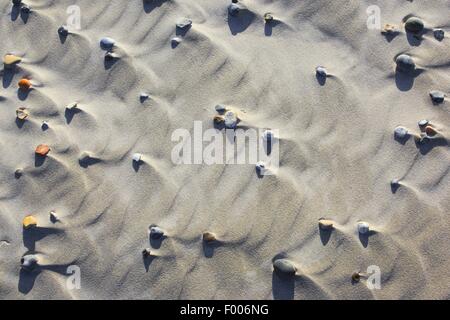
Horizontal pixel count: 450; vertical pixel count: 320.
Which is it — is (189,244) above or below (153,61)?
below

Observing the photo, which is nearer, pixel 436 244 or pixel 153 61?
pixel 436 244

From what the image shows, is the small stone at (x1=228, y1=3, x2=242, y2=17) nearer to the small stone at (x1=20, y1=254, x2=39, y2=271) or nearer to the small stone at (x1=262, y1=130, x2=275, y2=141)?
the small stone at (x1=262, y1=130, x2=275, y2=141)

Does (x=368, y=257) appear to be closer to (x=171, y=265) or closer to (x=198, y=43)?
(x=171, y=265)

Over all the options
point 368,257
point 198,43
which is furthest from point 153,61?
point 368,257

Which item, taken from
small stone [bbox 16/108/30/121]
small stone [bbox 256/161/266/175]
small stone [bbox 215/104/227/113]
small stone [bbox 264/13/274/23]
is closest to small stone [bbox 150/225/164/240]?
small stone [bbox 256/161/266/175]

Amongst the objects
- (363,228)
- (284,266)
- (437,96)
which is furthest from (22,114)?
(437,96)

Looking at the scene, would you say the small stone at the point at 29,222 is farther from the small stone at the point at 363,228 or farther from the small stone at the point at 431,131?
the small stone at the point at 431,131
